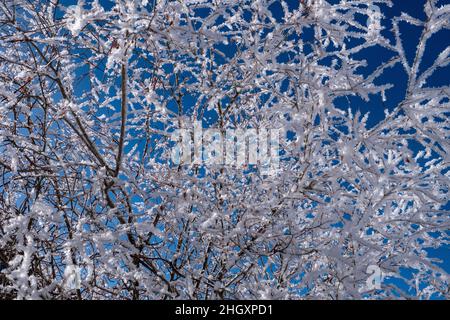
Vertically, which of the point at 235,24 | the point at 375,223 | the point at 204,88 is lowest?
the point at 375,223

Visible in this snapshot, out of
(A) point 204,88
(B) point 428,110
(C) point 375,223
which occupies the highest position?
(A) point 204,88

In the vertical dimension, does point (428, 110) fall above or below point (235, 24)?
below
